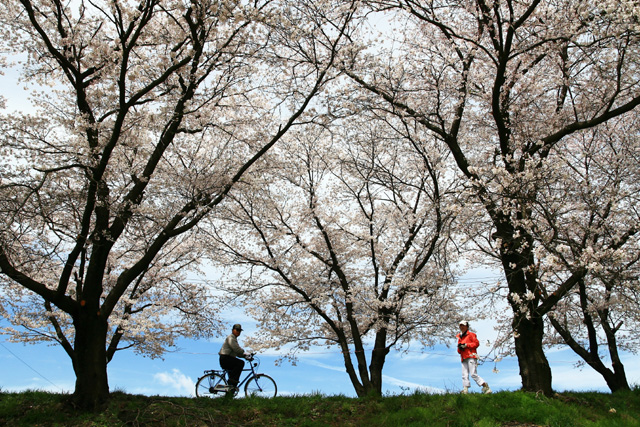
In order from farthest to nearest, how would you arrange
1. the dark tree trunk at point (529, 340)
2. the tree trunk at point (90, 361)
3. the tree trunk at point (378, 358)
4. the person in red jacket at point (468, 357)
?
the tree trunk at point (378, 358) < the dark tree trunk at point (529, 340) < the person in red jacket at point (468, 357) < the tree trunk at point (90, 361)

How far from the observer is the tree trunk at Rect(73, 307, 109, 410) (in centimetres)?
877

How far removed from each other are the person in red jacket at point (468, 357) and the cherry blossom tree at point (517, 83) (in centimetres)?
93

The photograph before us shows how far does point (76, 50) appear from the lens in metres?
9.67

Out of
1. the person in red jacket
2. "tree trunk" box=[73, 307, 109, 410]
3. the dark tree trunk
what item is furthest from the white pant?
"tree trunk" box=[73, 307, 109, 410]

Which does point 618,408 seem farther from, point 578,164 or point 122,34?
point 122,34

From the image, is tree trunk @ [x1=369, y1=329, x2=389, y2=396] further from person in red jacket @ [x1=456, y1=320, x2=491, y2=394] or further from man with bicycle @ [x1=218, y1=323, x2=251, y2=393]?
man with bicycle @ [x1=218, y1=323, x2=251, y2=393]

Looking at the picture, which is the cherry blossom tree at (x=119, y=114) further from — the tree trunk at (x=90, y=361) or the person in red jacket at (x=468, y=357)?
the person in red jacket at (x=468, y=357)

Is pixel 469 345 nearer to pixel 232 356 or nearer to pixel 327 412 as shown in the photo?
pixel 327 412

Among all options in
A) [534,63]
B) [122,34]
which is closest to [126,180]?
[122,34]

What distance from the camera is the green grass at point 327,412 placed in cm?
776

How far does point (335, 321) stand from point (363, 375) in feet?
6.44

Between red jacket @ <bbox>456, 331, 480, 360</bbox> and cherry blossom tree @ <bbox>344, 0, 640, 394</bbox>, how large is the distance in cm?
86

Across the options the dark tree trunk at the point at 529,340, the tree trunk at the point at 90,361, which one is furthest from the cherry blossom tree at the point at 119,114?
the dark tree trunk at the point at 529,340

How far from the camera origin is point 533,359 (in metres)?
9.95
